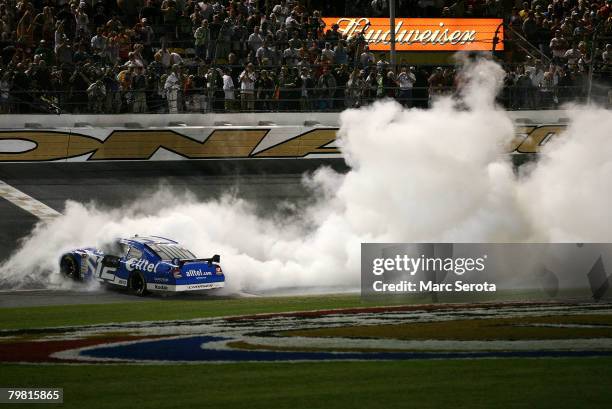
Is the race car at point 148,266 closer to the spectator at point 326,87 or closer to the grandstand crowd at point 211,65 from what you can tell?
the grandstand crowd at point 211,65

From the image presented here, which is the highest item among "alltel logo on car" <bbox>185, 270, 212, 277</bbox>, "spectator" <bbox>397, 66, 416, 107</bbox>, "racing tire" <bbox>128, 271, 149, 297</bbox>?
"spectator" <bbox>397, 66, 416, 107</bbox>

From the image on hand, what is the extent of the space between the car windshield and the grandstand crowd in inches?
377

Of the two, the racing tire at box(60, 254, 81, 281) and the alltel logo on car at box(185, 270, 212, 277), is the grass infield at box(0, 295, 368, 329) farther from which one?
the racing tire at box(60, 254, 81, 281)

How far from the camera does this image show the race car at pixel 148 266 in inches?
894

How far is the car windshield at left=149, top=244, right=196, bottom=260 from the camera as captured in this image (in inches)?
909

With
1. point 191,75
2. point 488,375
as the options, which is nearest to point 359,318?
point 488,375

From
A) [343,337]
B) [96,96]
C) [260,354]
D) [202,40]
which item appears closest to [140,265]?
[343,337]

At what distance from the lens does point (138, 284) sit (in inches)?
919

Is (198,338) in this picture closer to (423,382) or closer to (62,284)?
(423,382)

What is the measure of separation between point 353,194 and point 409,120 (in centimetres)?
217

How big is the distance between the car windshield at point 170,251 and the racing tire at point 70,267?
2.21 meters

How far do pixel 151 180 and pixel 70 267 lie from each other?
7.23 metres

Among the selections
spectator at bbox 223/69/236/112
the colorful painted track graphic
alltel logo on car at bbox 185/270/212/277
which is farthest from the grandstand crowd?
the colorful painted track graphic

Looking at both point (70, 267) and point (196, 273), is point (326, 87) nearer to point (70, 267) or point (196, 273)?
point (70, 267)
